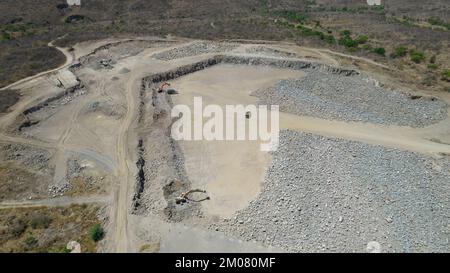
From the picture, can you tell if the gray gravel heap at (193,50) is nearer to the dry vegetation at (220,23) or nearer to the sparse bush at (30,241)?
the dry vegetation at (220,23)

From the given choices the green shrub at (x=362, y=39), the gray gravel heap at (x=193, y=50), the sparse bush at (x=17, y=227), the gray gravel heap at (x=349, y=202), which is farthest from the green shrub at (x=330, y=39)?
the sparse bush at (x=17, y=227)

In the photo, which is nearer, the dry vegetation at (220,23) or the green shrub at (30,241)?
the green shrub at (30,241)

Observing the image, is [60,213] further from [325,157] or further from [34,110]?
[325,157]

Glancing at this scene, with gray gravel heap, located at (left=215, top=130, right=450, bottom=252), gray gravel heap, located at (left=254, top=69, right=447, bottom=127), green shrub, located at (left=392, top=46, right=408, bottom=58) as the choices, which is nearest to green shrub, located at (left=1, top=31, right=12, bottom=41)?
gray gravel heap, located at (left=254, top=69, right=447, bottom=127)

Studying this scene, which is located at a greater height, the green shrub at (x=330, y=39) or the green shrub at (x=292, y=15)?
the green shrub at (x=292, y=15)

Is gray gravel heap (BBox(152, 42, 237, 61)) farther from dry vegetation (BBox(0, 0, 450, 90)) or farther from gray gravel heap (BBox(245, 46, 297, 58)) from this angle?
dry vegetation (BBox(0, 0, 450, 90))

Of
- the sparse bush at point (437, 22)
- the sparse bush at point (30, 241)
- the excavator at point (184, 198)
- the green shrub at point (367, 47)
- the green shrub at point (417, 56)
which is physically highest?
the sparse bush at point (437, 22)

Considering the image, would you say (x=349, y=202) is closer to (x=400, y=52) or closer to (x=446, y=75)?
(x=446, y=75)
